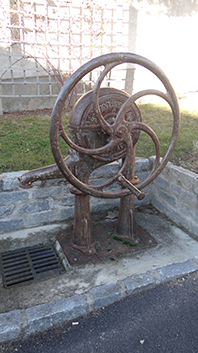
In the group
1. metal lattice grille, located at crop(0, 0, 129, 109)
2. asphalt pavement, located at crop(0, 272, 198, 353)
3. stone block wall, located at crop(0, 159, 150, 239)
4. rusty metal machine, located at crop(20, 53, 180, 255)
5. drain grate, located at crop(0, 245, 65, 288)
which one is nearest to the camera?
asphalt pavement, located at crop(0, 272, 198, 353)

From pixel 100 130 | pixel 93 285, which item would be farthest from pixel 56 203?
pixel 100 130

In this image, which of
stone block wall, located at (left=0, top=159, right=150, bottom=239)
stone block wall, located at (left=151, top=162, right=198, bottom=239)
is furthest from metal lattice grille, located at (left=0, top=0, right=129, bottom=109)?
stone block wall, located at (left=151, top=162, right=198, bottom=239)

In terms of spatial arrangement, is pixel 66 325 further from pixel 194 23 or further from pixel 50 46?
pixel 194 23

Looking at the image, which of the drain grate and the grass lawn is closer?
the drain grate

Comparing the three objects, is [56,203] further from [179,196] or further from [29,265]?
[179,196]

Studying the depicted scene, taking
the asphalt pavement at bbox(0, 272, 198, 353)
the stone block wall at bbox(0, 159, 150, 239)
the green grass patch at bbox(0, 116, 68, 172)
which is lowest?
the asphalt pavement at bbox(0, 272, 198, 353)

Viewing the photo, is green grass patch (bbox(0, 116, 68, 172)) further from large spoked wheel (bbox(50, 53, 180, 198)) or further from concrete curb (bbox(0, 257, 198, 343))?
concrete curb (bbox(0, 257, 198, 343))

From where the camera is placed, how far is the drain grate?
227 centimetres

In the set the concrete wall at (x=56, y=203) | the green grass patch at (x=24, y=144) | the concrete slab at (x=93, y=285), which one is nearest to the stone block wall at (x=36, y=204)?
the concrete wall at (x=56, y=203)

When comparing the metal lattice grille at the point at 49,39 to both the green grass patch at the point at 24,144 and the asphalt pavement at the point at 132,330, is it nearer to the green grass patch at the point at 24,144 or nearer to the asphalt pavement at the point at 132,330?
the green grass patch at the point at 24,144

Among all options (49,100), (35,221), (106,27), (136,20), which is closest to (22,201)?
(35,221)

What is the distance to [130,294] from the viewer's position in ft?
6.99

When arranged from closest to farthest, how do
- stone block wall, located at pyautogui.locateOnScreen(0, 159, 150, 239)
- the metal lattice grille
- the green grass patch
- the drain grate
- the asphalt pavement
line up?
the asphalt pavement, the drain grate, stone block wall, located at pyautogui.locateOnScreen(0, 159, 150, 239), the green grass patch, the metal lattice grille

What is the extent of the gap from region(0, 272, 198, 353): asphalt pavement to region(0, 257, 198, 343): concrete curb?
4cm
